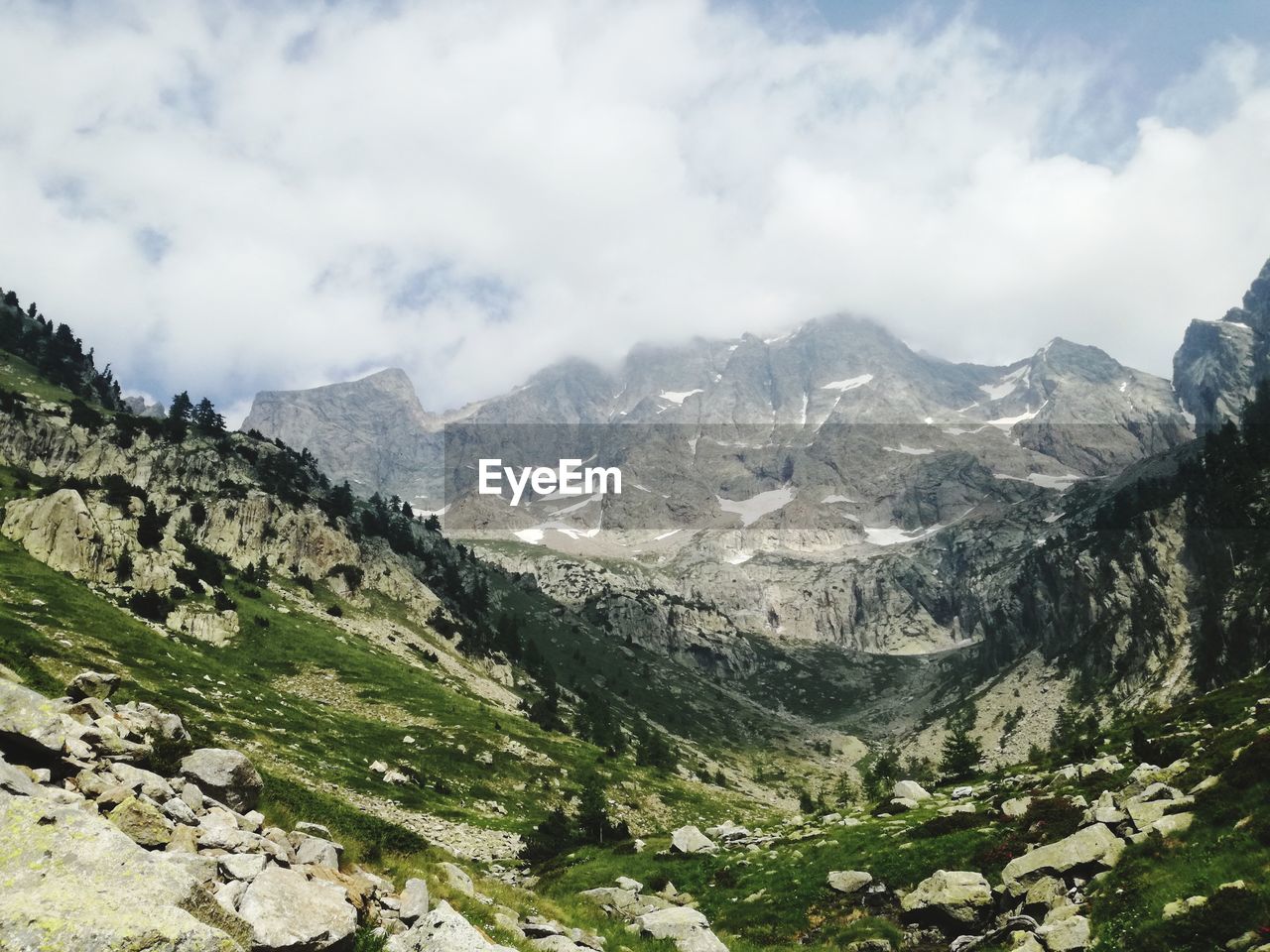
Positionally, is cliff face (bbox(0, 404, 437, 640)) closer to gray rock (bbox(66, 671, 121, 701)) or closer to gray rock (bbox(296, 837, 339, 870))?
gray rock (bbox(66, 671, 121, 701))

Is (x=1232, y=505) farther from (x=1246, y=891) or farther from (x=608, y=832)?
(x=1246, y=891)

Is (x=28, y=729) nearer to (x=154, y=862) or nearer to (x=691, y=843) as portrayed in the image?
(x=154, y=862)

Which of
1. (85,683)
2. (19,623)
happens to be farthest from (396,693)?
(85,683)

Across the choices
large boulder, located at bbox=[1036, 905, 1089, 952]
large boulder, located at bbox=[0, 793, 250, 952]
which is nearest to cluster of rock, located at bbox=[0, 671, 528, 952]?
large boulder, located at bbox=[0, 793, 250, 952]

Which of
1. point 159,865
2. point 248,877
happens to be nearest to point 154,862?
point 159,865

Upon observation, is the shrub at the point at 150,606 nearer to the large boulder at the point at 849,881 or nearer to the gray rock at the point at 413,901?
the large boulder at the point at 849,881

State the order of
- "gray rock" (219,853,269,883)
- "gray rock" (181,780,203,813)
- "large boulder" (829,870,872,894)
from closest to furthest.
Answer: "gray rock" (219,853,269,883) → "gray rock" (181,780,203,813) → "large boulder" (829,870,872,894)
